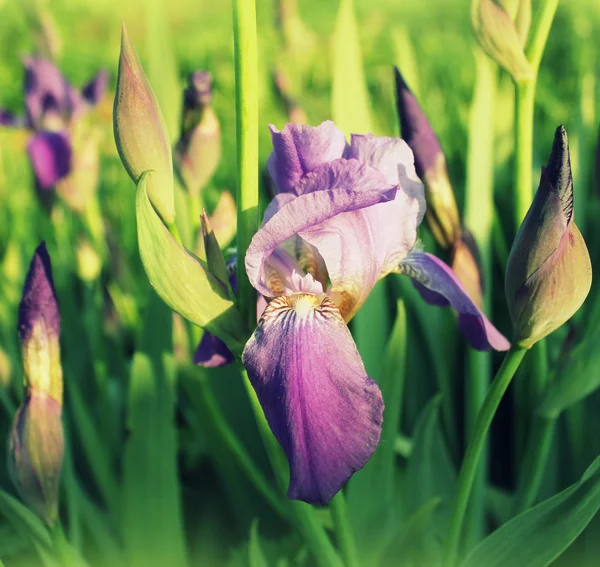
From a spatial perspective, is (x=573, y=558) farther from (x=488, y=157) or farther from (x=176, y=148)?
(x=176, y=148)

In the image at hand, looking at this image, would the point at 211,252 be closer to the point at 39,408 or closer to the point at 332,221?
the point at 332,221

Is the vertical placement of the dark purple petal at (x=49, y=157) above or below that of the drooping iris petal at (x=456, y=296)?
above

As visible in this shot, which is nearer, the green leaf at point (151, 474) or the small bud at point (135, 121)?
the small bud at point (135, 121)

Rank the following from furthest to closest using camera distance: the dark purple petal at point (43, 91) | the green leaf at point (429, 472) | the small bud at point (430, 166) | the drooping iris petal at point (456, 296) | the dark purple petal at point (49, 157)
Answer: the dark purple petal at point (43, 91), the dark purple petal at point (49, 157), the green leaf at point (429, 472), the small bud at point (430, 166), the drooping iris petal at point (456, 296)

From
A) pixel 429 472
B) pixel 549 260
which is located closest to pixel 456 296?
pixel 549 260

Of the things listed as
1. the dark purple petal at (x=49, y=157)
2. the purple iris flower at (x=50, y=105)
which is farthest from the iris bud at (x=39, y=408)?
the purple iris flower at (x=50, y=105)

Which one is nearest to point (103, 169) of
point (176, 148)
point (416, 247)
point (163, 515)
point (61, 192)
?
point (61, 192)

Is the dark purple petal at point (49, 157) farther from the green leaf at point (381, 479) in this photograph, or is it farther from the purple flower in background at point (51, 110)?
the green leaf at point (381, 479)
